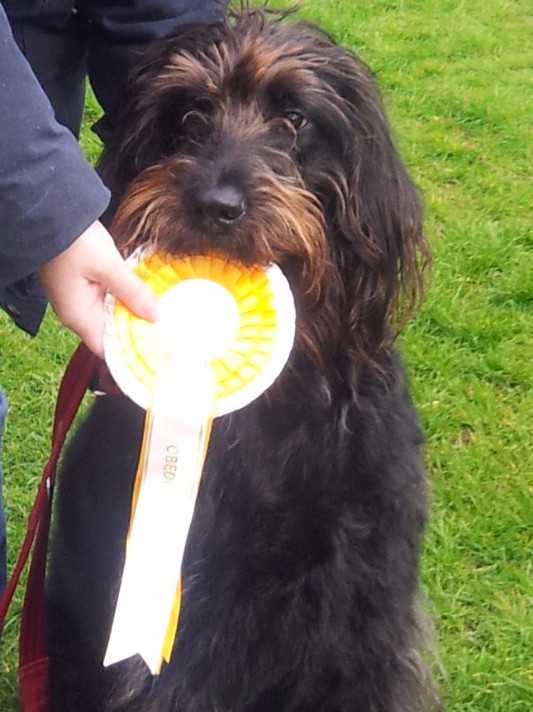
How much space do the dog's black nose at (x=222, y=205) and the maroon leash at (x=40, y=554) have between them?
331mm

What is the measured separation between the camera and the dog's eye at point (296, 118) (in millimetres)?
1701

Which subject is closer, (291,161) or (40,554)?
(291,161)

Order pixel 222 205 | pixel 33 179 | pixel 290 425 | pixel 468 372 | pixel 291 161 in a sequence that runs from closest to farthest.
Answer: pixel 33 179
pixel 222 205
pixel 291 161
pixel 290 425
pixel 468 372

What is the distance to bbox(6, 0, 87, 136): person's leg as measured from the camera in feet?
6.13

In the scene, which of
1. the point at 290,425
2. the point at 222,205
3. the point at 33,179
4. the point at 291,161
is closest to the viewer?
the point at 33,179

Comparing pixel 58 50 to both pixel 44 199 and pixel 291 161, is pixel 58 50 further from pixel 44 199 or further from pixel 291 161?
pixel 44 199

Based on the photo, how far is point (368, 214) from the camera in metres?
1.76

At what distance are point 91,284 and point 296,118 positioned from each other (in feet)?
1.55

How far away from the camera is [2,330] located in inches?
138

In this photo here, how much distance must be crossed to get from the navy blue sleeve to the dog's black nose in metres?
0.17

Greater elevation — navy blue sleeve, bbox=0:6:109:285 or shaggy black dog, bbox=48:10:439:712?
navy blue sleeve, bbox=0:6:109:285

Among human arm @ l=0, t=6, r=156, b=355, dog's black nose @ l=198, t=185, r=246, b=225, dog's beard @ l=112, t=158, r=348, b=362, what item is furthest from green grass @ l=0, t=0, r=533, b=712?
human arm @ l=0, t=6, r=156, b=355

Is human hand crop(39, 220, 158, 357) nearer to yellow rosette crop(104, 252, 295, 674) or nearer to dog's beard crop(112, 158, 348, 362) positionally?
yellow rosette crop(104, 252, 295, 674)

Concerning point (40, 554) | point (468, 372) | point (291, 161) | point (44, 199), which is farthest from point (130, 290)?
point (468, 372)
